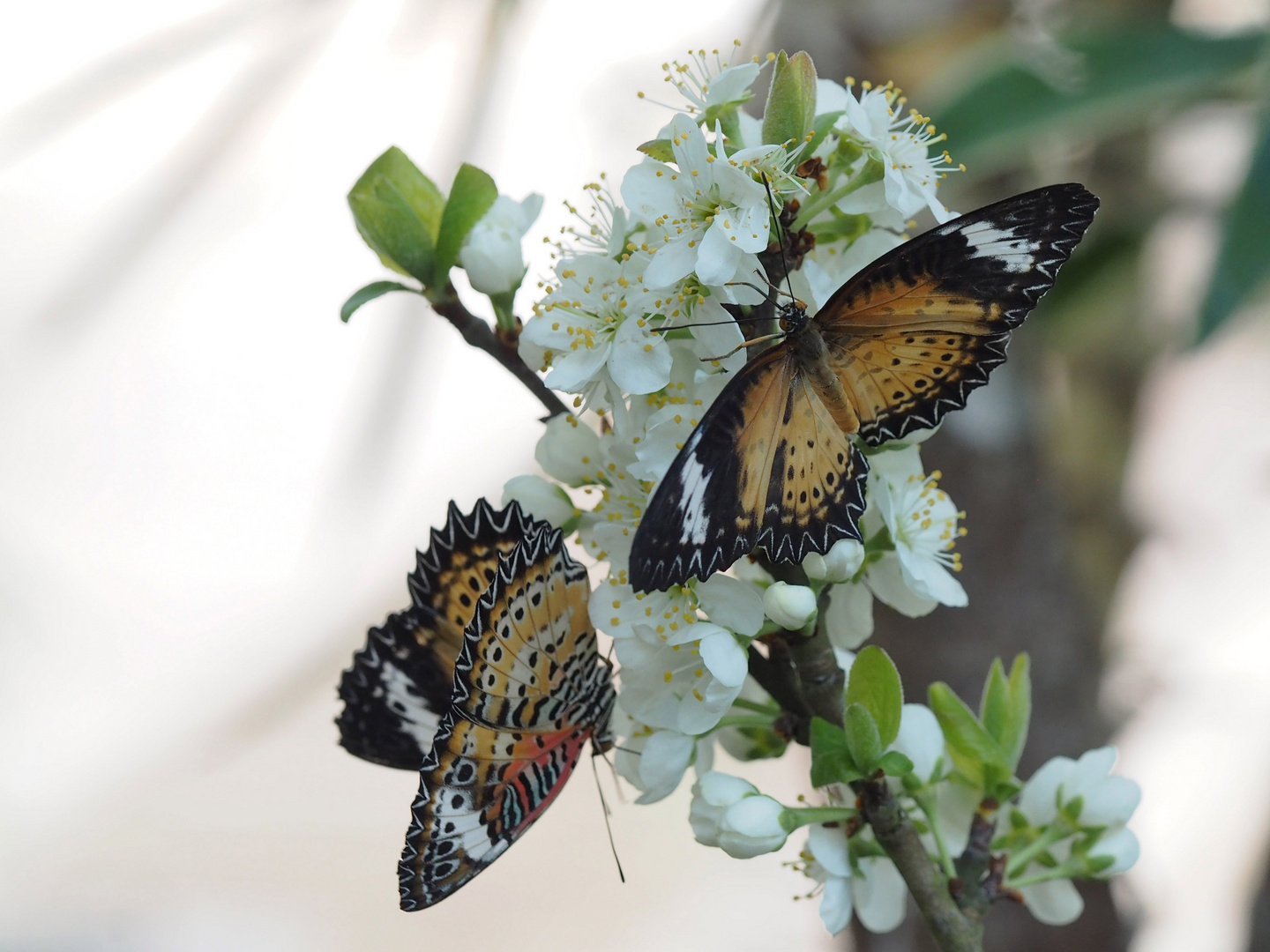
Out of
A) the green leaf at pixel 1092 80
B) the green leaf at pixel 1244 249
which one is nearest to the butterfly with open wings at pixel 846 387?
the green leaf at pixel 1244 249

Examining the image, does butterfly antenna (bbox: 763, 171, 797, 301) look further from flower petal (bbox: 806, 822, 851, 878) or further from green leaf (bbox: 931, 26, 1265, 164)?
green leaf (bbox: 931, 26, 1265, 164)

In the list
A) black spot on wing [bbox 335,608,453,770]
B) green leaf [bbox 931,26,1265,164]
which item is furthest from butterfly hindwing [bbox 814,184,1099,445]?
green leaf [bbox 931,26,1265,164]

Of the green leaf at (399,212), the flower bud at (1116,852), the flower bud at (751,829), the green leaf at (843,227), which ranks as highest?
the green leaf at (399,212)

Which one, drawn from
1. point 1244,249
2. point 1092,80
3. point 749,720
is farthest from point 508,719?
point 1092,80

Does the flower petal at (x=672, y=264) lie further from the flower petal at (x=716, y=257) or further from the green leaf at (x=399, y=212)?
the green leaf at (x=399, y=212)

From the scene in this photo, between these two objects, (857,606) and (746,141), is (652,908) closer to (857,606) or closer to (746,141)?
(857,606)

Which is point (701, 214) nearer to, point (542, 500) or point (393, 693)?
point (542, 500)
